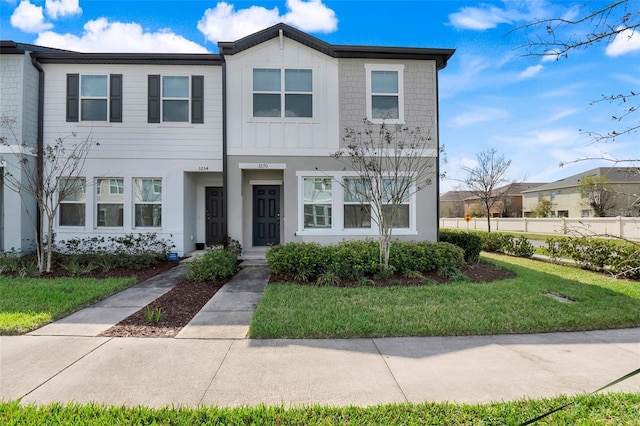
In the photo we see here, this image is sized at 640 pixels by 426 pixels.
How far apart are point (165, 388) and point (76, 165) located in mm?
8883

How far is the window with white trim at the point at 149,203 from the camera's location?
32.2 feet

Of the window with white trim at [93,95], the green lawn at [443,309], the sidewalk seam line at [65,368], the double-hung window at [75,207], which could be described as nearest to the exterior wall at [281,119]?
the window with white trim at [93,95]

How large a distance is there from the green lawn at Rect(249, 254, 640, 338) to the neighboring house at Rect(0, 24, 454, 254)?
330cm

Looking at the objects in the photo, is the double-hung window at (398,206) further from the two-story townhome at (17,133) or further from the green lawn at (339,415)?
the two-story townhome at (17,133)

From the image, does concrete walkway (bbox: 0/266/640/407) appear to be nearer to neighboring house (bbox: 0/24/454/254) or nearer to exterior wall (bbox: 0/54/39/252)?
neighboring house (bbox: 0/24/454/254)

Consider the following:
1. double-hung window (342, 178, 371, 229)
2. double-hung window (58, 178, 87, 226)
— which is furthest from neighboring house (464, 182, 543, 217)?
double-hung window (58, 178, 87, 226)

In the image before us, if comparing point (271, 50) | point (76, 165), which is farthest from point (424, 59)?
point (76, 165)

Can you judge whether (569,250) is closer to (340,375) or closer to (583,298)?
(583,298)

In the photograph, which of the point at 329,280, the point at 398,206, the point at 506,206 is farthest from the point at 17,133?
the point at 506,206

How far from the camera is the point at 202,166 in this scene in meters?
9.69

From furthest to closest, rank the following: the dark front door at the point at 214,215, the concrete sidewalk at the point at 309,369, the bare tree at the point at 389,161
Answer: the dark front door at the point at 214,215, the bare tree at the point at 389,161, the concrete sidewalk at the point at 309,369

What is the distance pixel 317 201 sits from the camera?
9383mm

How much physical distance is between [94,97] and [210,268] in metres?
6.93

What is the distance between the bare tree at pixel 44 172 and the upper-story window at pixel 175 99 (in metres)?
2.24
